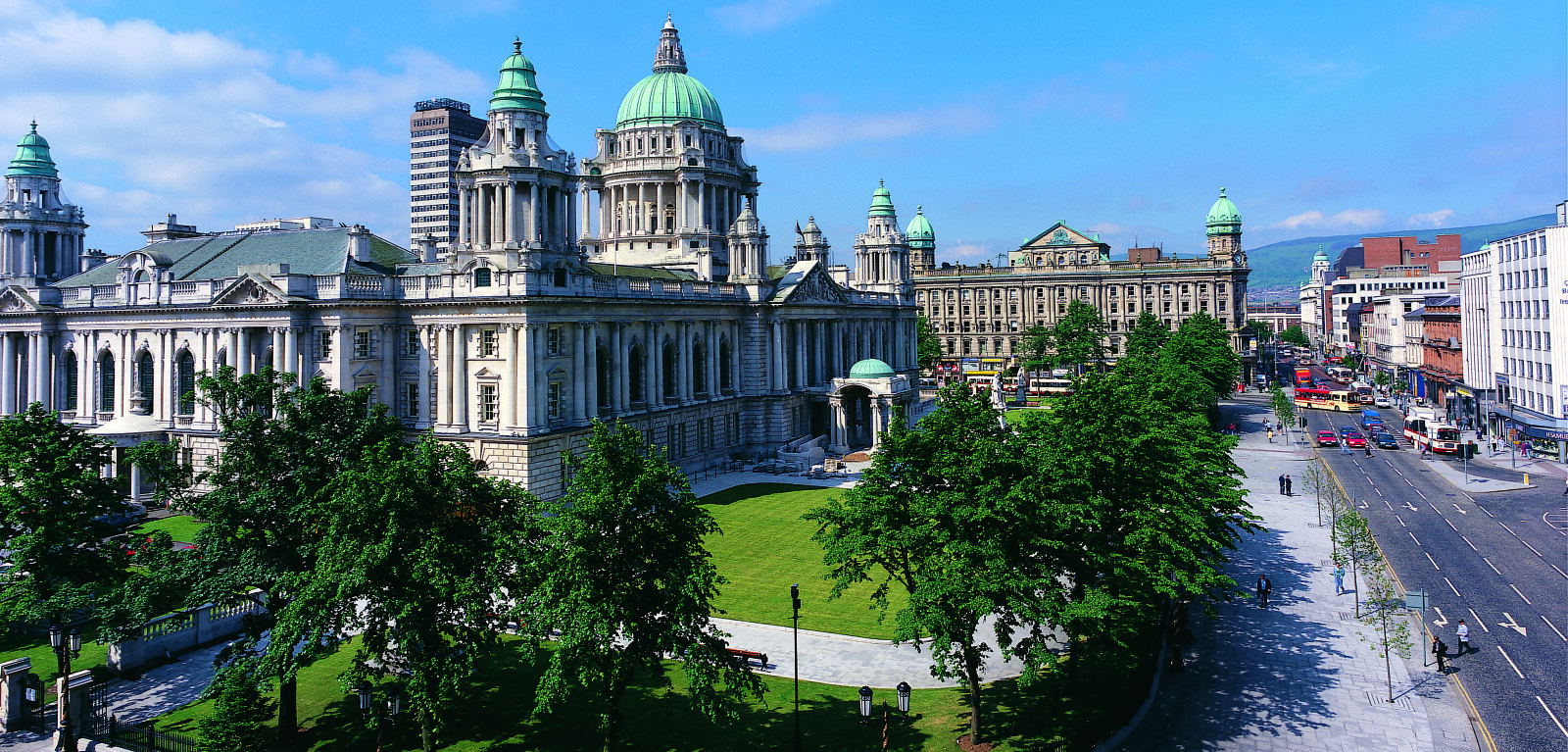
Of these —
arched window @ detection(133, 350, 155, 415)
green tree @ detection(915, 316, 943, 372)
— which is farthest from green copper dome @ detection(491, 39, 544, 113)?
green tree @ detection(915, 316, 943, 372)

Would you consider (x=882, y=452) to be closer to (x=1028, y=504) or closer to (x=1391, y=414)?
(x=1028, y=504)

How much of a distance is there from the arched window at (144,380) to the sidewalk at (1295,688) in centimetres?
7184

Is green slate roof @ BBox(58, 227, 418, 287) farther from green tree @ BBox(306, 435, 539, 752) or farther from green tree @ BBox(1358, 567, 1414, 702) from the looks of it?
green tree @ BBox(1358, 567, 1414, 702)

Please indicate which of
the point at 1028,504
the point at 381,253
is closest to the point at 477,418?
the point at 381,253

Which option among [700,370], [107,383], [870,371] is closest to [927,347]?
[870,371]

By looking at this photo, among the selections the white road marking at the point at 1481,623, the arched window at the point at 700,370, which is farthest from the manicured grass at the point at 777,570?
the white road marking at the point at 1481,623

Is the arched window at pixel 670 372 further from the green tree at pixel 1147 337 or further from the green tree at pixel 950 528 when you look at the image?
the green tree at pixel 1147 337

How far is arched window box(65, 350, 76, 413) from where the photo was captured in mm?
74688

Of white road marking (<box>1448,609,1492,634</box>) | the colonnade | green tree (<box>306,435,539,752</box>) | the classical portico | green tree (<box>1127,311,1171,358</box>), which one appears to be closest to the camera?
green tree (<box>306,435,539,752</box>)

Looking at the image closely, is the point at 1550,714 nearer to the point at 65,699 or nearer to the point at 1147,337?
the point at 65,699

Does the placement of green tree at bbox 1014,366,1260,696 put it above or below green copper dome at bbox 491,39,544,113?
below

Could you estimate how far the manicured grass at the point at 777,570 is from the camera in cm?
4048

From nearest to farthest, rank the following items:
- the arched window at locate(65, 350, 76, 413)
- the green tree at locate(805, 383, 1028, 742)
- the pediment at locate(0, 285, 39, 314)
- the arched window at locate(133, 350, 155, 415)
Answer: the green tree at locate(805, 383, 1028, 742), the arched window at locate(133, 350, 155, 415), the pediment at locate(0, 285, 39, 314), the arched window at locate(65, 350, 76, 413)

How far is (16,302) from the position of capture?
75.1 metres
